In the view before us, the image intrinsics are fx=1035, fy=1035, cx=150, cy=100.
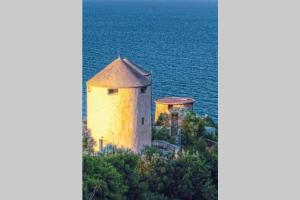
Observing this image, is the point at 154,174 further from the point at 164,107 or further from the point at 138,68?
the point at 138,68

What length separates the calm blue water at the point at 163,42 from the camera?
20469mm

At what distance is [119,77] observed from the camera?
21125mm

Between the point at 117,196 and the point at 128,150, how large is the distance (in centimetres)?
115

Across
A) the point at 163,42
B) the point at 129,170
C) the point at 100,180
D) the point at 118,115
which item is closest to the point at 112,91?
the point at 118,115

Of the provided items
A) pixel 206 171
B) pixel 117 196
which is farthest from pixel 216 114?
pixel 117 196

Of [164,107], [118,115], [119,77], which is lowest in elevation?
[118,115]

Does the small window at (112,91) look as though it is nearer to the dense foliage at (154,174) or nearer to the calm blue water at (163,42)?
the calm blue water at (163,42)

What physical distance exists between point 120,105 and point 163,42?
1.59 meters

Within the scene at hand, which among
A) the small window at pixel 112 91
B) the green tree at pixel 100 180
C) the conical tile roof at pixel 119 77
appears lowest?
the green tree at pixel 100 180

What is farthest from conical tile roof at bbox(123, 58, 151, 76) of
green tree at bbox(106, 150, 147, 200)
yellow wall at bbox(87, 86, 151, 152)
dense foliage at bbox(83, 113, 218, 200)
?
green tree at bbox(106, 150, 147, 200)

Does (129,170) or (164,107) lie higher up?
(164,107)

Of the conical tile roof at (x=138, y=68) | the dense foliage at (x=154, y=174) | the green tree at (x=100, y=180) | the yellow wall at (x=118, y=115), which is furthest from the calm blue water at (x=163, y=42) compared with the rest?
the green tree at (x=100, y=180)

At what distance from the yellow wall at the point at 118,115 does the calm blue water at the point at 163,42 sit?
0.82 ft

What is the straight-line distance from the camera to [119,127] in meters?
20.8
